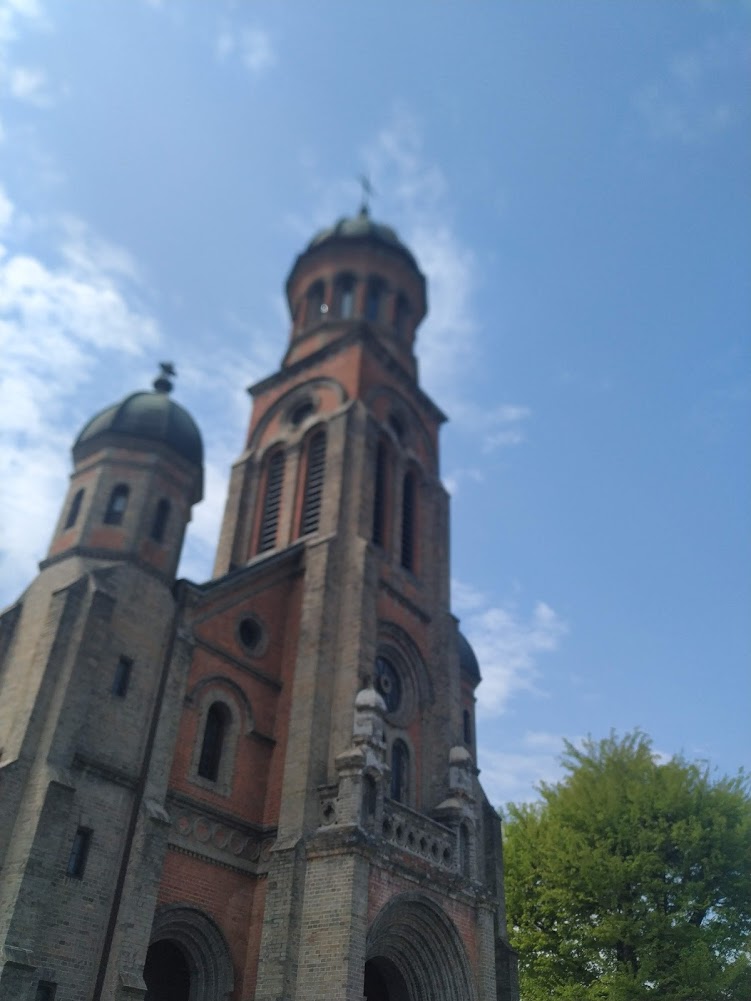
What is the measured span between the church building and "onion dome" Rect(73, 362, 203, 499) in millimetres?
60

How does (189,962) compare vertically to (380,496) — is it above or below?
below

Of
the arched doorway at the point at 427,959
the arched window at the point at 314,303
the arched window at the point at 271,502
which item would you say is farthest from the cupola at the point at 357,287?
the arched doorway at the point at 427,959

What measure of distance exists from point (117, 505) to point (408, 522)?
9772 millimetres

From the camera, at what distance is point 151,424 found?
21438mm

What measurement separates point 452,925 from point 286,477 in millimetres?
13276

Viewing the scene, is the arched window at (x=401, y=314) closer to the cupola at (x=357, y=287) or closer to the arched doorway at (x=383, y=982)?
the cupola at (x=357, y=287)

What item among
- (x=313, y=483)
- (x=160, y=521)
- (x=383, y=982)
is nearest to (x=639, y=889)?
(x=383, y=982)

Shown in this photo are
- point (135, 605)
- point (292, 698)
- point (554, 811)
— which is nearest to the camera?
point (135, 605)

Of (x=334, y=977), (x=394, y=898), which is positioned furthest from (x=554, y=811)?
(x=334, y=977)

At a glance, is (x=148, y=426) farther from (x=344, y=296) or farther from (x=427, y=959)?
(x=427, y=959)

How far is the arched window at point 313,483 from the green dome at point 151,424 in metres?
4.10

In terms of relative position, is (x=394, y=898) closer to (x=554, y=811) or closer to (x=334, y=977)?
(x=334, y=977)

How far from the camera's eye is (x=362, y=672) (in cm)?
2047

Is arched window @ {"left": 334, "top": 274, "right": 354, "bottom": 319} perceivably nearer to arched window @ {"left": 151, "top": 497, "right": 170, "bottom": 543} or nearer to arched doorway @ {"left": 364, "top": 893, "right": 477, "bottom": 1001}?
arched window @ {"left": 151, "top": 497, "right": 170, "bottom": 543}
